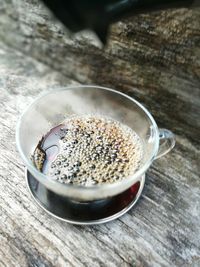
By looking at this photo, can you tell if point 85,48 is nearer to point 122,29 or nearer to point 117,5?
point 122,29

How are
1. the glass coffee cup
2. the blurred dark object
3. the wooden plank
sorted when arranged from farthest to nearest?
the glass coffee cup
the wooden plank
the blurred dark object

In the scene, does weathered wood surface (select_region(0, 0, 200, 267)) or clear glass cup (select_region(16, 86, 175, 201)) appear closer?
weathered wood surface (select_region(0, 0, 200, 267))

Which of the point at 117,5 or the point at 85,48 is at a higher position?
the point at 117,5

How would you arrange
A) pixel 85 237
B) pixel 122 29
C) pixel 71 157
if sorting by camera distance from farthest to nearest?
pixel 122 29
pixel 71 157
pixel 85 237

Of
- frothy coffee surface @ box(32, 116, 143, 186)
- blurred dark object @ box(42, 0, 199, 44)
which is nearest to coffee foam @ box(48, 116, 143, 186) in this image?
frothy coffee surface @ box(32, 116, 143, 186)

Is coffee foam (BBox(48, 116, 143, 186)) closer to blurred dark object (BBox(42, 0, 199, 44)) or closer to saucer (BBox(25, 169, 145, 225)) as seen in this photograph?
saucer (BBox(25, 169, 145, 225))

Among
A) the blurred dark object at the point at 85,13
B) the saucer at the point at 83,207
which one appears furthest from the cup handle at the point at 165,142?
the blurred dark object at the point at 85,13

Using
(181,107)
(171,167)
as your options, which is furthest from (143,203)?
(181,107)
